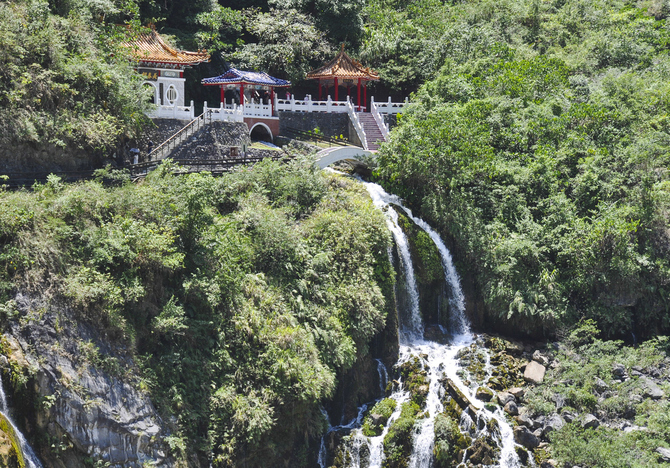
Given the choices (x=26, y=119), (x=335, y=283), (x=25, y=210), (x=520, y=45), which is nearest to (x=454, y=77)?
(x=520, y=45)

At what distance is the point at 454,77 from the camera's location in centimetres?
3694

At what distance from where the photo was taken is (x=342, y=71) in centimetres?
4172

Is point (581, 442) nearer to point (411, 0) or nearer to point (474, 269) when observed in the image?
point (474, 269)

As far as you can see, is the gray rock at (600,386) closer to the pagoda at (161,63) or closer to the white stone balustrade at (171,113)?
the white stone balustrade at (171,113)

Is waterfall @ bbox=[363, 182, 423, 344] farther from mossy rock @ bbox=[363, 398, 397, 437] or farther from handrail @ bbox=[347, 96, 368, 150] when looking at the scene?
handrail @ bbox=[347, 96, 368, 150]

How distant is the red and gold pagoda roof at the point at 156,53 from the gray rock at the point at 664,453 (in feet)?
83.8

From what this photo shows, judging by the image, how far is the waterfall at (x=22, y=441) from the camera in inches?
661

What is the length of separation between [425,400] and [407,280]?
5.57 m

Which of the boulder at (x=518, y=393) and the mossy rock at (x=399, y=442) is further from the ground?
the boulder at (x=518, y=393)

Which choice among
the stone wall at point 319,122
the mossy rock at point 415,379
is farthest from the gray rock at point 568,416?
the stone wall at point 319,122

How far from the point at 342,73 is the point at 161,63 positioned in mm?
11222

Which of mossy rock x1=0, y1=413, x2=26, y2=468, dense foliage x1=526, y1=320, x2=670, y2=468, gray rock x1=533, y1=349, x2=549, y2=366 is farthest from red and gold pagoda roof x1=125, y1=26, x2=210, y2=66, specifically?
dense foliage x1=526, y1=320, x2=670, y2=468

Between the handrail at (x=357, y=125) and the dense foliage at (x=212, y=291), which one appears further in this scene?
the handrail at (x=357, y=125)

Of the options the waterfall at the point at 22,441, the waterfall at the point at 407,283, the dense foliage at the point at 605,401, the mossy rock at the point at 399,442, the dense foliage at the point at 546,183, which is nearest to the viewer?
the waterfall at the point at 22,441
